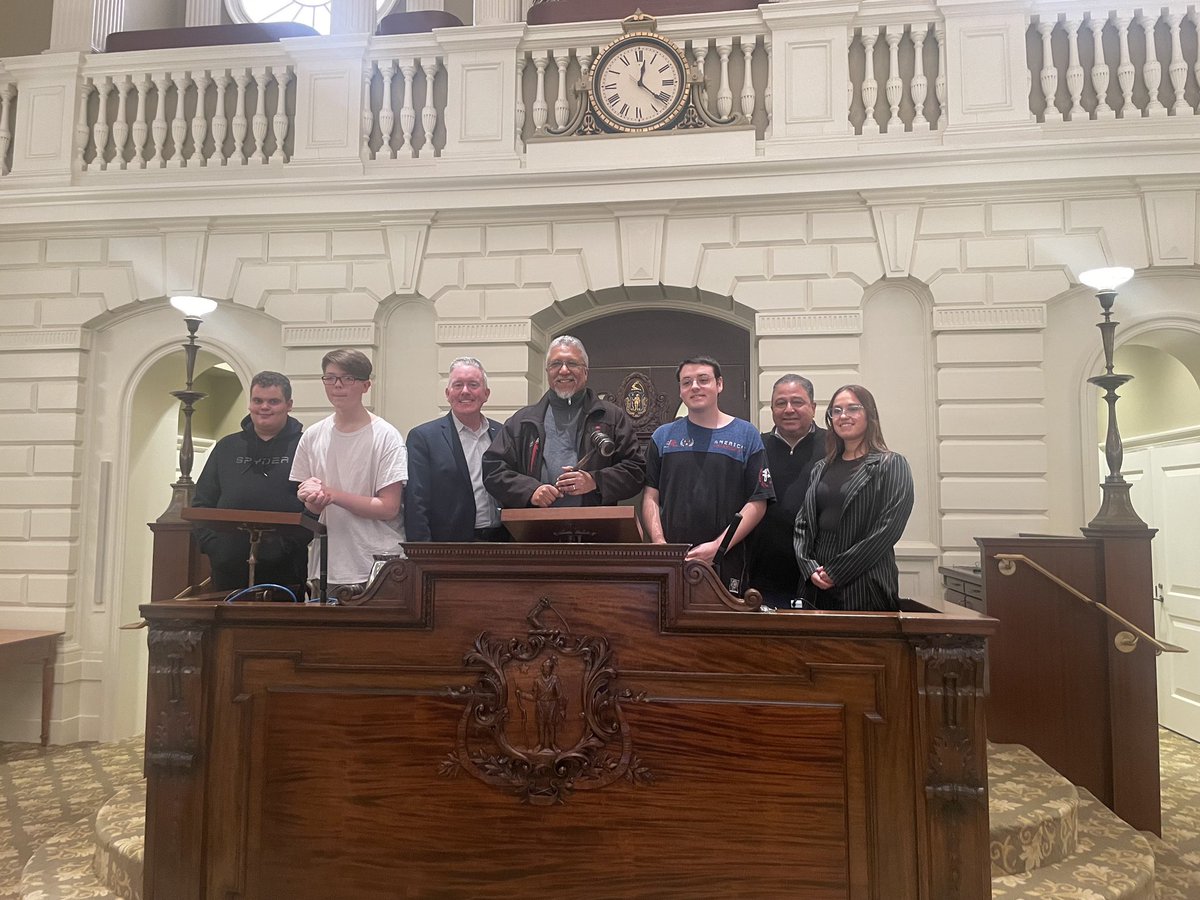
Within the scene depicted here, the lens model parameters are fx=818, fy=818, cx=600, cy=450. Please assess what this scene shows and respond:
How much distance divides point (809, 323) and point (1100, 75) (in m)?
2.39

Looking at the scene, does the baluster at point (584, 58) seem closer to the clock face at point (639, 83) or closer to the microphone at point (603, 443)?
the clock face at point (639, 83)

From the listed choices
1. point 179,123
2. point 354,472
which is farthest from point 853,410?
point 179,123

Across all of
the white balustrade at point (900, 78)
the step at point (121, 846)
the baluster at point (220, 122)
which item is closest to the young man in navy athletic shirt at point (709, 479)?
the step at point (121, 846)

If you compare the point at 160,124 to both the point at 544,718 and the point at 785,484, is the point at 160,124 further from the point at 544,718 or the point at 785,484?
the point at 544,718

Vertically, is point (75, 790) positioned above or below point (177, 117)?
below

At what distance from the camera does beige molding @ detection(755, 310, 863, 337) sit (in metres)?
5.39

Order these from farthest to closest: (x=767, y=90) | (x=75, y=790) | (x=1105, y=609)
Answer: (x=767, y=90)
(x=75, y=790)
(x=1105, y=609)

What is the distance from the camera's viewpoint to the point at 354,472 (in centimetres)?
317

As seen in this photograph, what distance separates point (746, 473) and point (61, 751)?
214 inches

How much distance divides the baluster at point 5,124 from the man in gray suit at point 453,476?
5.27 metres

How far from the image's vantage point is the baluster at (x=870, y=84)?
5.45 metres

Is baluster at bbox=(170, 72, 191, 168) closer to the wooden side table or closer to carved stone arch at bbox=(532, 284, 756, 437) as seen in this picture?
carved stone arch at bbox=(532, 284, 756, 437)

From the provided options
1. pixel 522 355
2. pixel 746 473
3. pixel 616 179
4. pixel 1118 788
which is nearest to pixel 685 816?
pixel 746 473

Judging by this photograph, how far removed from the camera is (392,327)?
19.4ft
